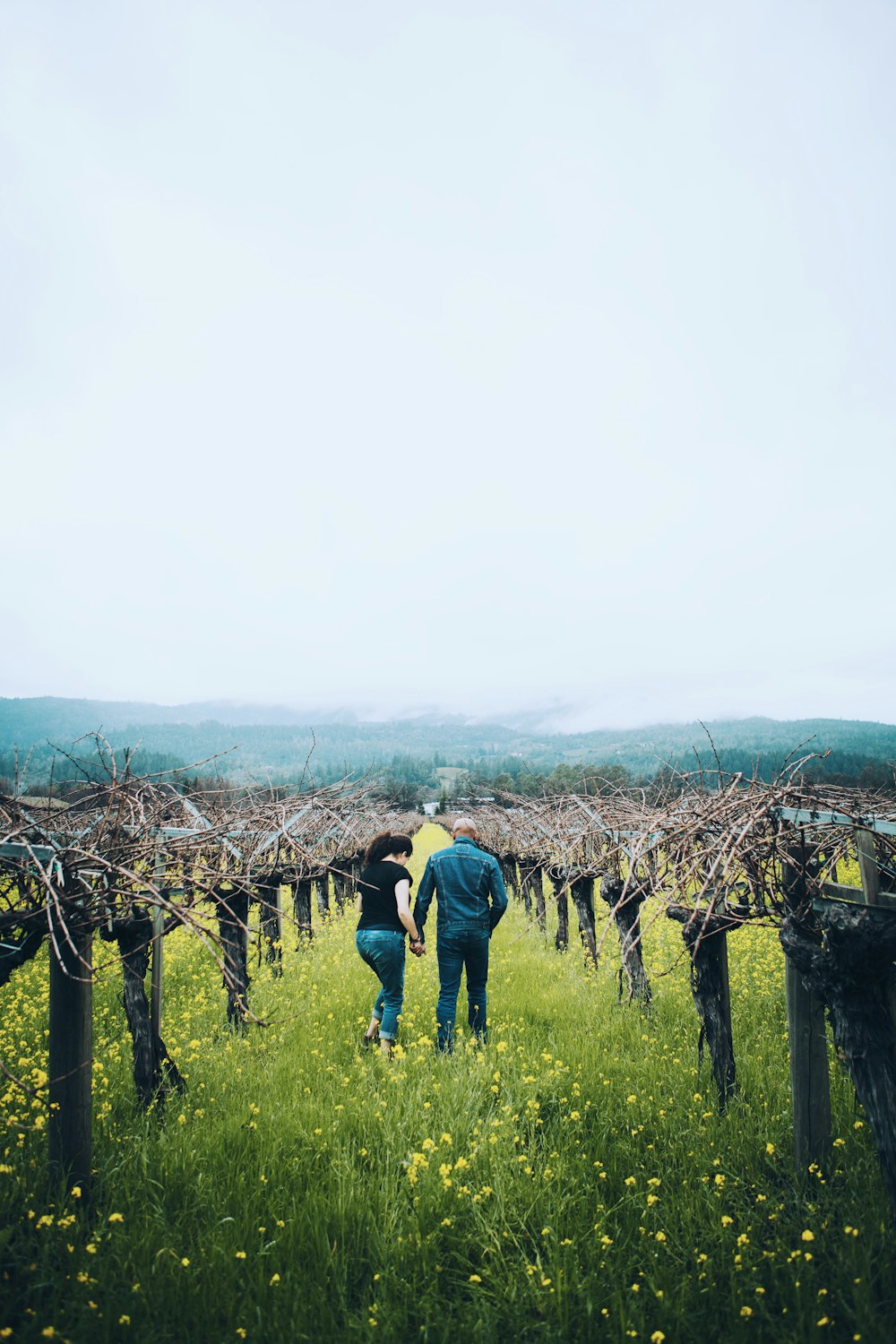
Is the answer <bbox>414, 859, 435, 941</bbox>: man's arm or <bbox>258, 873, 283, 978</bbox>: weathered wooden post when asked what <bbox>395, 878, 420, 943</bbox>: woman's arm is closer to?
<bbox>414, 859, 435, 941</bbox>: man's arm

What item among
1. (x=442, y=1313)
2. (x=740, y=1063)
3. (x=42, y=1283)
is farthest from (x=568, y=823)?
(x=42, y=1283)

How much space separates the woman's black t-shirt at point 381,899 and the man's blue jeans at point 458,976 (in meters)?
0.49

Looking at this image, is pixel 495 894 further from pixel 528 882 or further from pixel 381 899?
Result: pixel 528 882

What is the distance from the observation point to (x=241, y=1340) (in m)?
2.78

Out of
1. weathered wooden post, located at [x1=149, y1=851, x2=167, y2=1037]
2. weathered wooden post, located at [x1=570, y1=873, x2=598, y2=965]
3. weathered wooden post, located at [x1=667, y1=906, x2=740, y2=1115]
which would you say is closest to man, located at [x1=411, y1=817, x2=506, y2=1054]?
weathered wooden post, located at [x1=667, y1=906, x2=740, y2=1115]

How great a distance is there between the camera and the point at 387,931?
5.87 m

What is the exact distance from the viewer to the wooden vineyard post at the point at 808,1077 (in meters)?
3.84

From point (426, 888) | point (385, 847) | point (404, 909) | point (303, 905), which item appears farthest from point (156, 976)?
point (303, 905)

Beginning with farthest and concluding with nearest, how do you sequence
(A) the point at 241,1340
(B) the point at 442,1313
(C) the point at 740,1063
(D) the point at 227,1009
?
(D) the point at 227,1009 → (C) the point at 740,1063 → (B) the point at 442,1313 → (A) the point at 241,1340

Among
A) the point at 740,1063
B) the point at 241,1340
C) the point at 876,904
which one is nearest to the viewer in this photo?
the point at 241,1340

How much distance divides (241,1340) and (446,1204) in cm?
130

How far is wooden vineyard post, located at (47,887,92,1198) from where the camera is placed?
3.63 m

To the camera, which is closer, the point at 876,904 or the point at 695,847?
the point at 876,904

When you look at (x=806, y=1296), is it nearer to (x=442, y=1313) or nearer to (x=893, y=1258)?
(x=893, y=1258)
